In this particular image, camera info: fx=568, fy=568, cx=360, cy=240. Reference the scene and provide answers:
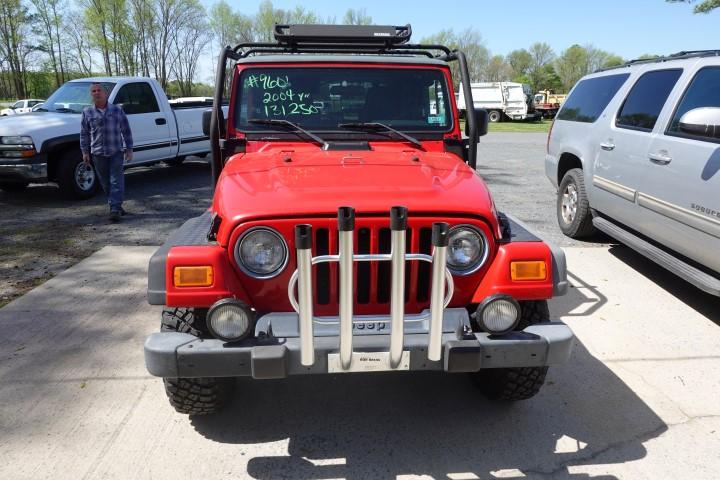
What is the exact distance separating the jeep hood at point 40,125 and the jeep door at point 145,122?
85 cm

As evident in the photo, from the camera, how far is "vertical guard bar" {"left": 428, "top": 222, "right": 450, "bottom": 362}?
216 cm

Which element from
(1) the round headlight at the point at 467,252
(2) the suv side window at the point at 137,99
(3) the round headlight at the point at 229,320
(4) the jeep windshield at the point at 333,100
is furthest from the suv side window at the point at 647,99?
(2) the suv side window at the point at 137,99

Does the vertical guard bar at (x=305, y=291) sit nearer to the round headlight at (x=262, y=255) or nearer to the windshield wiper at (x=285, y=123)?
the round headlight at (x=262, y=255)

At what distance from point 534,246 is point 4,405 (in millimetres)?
2996

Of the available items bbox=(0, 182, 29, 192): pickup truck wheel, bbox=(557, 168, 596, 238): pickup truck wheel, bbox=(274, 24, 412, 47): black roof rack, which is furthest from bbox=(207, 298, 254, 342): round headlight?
bbox=(0, 182, 29, 192): pickup truck wheel

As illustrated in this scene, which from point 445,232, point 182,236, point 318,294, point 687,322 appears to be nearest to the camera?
point 445,232

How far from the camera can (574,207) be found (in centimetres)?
661

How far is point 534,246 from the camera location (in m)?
2.63

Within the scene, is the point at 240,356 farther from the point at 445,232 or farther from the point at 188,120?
the point at 188,120

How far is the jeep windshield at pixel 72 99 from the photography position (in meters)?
9.14

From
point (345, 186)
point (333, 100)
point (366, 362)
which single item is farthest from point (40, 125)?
point (366, 362)

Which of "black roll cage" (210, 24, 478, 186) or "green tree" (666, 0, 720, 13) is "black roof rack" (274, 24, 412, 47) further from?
"green tree" (666, 0, 720, 13)

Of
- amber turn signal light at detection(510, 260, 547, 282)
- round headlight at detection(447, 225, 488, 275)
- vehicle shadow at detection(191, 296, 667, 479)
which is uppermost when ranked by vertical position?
round headlight at detection(447, 225, 488, 275)

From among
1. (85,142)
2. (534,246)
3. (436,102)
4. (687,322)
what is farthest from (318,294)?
(85,142)
